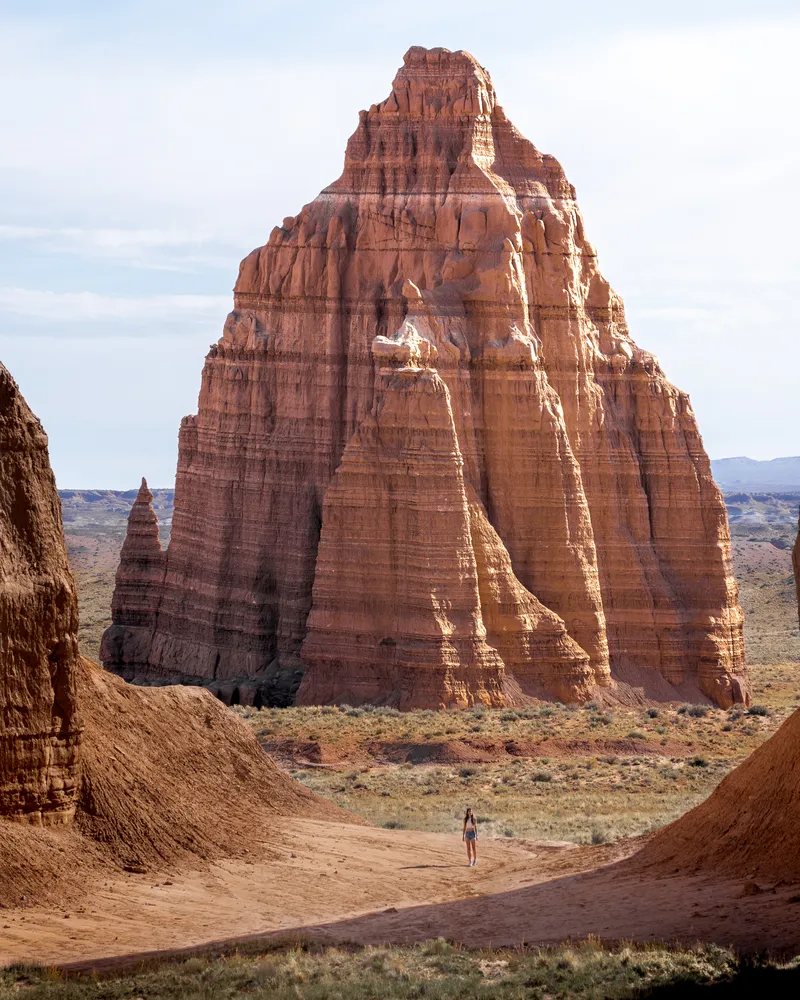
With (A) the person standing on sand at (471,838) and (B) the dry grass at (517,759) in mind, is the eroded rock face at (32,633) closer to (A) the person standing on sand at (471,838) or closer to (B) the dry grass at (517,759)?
(A) the person standing on sand at (471,838)

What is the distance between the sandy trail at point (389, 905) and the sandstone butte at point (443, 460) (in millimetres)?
23287

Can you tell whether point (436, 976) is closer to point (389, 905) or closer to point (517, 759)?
point (389, 905)

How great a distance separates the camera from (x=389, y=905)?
3662cm

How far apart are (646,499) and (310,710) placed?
14.1 meters

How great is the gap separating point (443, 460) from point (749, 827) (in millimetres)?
28827

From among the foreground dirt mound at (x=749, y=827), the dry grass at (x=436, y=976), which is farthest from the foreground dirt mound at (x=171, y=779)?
the foreground dirt mound at (x=749, y=827)

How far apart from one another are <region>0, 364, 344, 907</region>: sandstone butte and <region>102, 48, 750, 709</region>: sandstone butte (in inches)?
951

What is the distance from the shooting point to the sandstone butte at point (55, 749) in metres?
35.5

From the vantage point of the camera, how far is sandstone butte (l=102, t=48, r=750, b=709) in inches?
2530

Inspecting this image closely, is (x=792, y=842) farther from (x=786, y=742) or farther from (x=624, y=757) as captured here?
(x=624, y=757)

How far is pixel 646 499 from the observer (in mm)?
71438

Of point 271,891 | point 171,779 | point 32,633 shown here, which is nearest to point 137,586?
point 171,779

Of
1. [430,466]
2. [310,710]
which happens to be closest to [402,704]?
[310,710]

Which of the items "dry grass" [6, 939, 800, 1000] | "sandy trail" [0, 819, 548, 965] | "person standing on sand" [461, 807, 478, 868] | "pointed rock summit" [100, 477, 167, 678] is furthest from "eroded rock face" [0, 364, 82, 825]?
"pointed rock summit" [100, 477, 167, 678]
